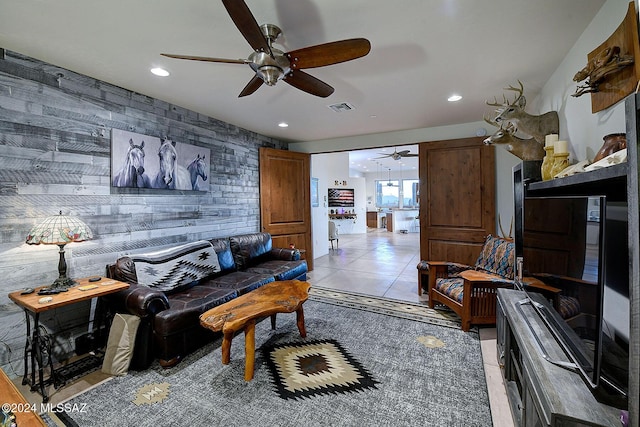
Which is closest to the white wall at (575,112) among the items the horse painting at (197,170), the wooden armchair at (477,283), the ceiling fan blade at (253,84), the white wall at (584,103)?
the white wall at (584,103)

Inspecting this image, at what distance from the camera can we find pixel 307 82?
6.64 feet

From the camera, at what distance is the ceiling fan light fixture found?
5.65 ft

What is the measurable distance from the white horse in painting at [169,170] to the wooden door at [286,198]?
1.51m

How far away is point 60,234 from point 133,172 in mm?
987

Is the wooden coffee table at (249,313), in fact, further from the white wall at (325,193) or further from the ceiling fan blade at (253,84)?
the white wall at (325,193)

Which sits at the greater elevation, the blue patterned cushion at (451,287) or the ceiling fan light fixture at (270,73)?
the ceiling fan light fixture at (270,73)

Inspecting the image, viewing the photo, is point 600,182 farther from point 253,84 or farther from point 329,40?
point 253,84

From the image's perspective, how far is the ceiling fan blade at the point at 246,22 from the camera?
1.29 metres

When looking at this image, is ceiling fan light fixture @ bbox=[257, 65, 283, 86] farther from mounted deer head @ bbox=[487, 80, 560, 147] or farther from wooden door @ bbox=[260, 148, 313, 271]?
wooden door @ bbox=[260, 148, 313, 271]

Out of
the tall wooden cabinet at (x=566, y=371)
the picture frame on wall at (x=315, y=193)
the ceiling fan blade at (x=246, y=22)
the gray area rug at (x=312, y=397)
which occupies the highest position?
the ceiling fan blade at (x=246, y=22)

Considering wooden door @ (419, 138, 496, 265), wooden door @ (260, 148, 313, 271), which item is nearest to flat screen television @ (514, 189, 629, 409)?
wooden door @ (419, 138, 496, 265)

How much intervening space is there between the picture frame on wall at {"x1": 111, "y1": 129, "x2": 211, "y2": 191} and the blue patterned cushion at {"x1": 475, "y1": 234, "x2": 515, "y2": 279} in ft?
12.3

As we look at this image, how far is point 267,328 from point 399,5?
117 inches

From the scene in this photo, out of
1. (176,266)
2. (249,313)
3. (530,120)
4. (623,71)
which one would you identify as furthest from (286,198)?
(623,71)
